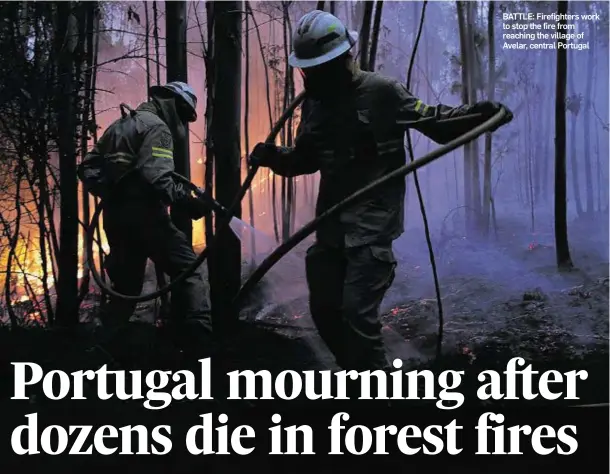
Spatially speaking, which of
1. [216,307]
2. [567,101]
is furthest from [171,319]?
[567,101]

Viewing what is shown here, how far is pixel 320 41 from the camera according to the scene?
2330mm

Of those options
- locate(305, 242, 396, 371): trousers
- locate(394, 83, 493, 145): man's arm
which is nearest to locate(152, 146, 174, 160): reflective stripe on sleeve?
locate(305, 242, 396, 371): trousers

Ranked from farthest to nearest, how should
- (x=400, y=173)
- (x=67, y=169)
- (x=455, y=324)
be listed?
(x=67, y=169) → (x=455, y=324) → (x=400, y=173)

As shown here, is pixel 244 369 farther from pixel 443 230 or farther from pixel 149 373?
pixel 443 230

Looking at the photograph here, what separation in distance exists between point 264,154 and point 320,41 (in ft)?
1.77

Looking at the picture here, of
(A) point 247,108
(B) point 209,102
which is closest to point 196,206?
Answer: (B) point 209,102

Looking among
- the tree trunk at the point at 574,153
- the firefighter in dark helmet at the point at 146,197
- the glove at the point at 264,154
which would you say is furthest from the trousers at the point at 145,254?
the tree trunk at the point at 574,153

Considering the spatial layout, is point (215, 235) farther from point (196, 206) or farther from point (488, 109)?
point (488, 109)

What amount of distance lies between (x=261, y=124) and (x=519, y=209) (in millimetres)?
→ 1799

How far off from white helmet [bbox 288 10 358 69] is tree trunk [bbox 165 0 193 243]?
1.26 metres

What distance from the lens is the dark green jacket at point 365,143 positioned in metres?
2.39

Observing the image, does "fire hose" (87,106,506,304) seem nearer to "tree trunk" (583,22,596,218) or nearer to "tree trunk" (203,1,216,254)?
"tree trunk" (203,1,216,254)

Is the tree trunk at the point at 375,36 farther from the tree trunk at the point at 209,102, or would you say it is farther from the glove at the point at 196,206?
the glove at the point at 196,206

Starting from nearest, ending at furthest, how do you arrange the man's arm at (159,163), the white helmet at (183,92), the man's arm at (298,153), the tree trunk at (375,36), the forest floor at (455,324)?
1. the man's arm at (298,153)
2. the man's arm at (159,163)
3. the white helmet at (183,92)
4. the forest floor at (455,324)
5. the tree trunk at (375,36)
